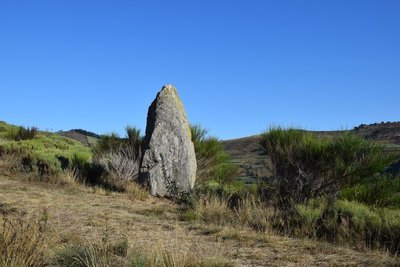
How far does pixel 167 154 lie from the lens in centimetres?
1558

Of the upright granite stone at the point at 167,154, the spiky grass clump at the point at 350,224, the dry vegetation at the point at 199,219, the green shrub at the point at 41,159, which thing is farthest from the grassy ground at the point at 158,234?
the green shrub at the point at 41,159

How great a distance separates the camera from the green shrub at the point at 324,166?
11688mm

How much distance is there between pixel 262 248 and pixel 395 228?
2.38 m

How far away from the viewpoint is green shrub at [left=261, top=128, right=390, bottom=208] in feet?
38.3

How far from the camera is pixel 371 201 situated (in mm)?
11461

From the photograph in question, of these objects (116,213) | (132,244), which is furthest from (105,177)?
(132,244)

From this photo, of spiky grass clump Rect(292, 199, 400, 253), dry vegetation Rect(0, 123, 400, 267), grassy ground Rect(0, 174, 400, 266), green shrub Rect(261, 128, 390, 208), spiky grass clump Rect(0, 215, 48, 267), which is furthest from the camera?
green shrub Rect(261, 128, 390, 208)

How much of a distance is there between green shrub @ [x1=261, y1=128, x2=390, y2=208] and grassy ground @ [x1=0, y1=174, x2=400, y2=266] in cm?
259

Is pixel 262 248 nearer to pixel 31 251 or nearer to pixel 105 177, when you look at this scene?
pixel 31 251

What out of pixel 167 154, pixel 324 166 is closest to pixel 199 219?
pixel 324 166

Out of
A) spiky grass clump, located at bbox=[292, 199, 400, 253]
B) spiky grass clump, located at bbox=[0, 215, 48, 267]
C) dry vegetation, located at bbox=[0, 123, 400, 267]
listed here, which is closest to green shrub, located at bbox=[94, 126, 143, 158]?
dry vegetation, located at bbox=[0, 123, 400, 267]

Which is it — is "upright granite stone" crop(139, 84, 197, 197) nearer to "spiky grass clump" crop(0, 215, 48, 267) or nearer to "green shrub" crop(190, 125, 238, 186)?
"green shrub" crop(190, 125, 238, 186)

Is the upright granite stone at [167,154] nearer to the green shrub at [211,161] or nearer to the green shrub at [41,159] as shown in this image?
the green shrub at [211,161]

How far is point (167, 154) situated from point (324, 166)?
5.34 metres
